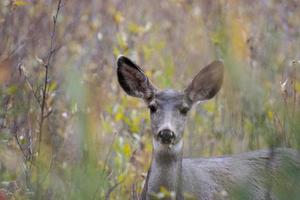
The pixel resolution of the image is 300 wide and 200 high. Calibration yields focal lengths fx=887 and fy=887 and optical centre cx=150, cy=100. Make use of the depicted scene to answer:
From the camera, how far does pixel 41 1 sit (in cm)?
1042

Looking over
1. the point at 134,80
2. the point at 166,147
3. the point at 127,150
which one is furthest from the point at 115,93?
the point at 166,147

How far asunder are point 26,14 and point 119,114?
2.60 metres

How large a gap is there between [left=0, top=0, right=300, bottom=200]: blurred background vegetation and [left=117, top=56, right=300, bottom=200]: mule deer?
0.74ft

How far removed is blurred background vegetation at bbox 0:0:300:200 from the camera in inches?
247

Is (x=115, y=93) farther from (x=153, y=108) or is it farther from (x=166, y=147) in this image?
(x=166, y=147)

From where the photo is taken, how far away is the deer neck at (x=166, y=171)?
6434 millimetres

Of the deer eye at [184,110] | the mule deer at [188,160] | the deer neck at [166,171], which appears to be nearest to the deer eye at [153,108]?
the mule deer at [188,160]

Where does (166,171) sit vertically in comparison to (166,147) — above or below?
below

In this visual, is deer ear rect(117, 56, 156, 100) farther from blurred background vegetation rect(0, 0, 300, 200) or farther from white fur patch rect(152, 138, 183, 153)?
white fur patch rect(152, 138, 183, 153)

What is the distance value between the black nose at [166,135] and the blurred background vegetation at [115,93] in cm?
45

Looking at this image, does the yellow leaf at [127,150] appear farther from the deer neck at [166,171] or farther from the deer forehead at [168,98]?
the deer neck at [166,171]

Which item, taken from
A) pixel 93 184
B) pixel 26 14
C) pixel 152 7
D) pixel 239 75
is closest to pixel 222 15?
pixel 239 75

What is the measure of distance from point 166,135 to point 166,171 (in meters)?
0.44

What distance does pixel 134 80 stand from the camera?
705 cm
